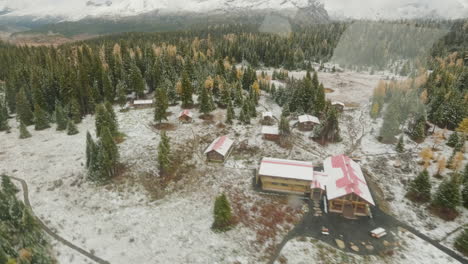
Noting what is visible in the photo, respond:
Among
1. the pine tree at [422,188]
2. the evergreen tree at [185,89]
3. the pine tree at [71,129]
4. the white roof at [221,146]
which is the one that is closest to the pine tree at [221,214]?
the white roof at [221,146]

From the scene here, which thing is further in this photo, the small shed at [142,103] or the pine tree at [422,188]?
the small shed at [142,103]

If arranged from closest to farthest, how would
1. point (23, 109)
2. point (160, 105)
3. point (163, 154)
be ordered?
1. point (163, 154)
2. point (160, 105)
3. point (23, 109)

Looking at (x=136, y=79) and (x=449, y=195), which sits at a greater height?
(x=136, y=79)

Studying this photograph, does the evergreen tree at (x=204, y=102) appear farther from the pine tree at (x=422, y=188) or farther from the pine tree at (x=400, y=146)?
the pine tree at (x=422, y=188)

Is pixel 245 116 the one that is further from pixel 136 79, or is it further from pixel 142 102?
pixel 136 79

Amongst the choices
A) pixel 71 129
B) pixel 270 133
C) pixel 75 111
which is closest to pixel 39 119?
pixel 75 111

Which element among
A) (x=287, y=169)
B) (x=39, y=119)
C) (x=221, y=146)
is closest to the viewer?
(x=287, y=169)
